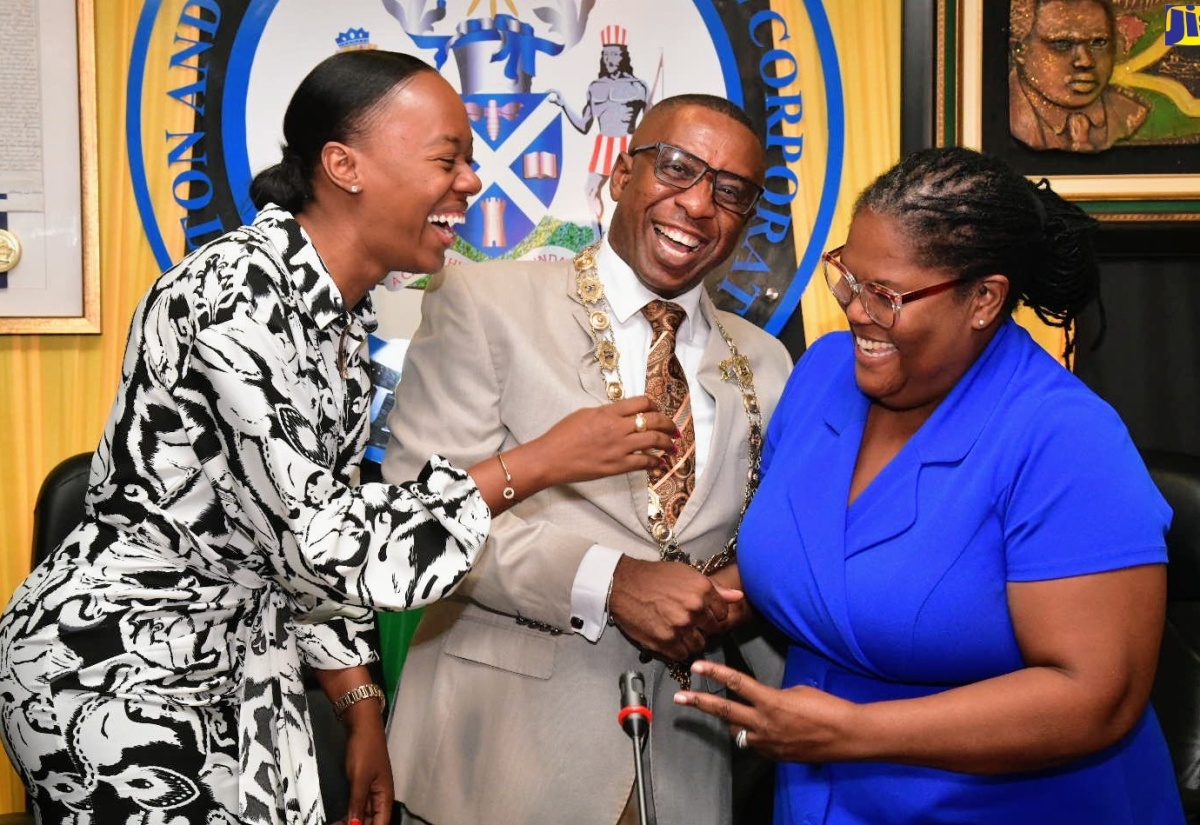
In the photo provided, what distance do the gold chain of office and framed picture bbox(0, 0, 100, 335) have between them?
1.33m

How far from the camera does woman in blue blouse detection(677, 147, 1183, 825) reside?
147 centimetres

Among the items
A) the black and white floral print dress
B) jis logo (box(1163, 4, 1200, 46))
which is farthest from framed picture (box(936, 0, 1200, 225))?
the black and white floral print dress

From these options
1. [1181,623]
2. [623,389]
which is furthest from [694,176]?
[1181,623]

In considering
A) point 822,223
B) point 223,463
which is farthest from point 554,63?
point 223,463

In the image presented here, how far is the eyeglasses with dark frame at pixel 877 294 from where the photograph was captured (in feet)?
5.33

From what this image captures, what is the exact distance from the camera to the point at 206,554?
1.56m

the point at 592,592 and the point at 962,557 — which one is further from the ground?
the point at 962,557

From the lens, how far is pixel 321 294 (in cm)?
161

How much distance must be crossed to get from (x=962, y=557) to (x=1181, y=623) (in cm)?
133

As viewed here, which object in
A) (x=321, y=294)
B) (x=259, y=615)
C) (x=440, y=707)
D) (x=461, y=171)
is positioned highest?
(x=461, y=171)

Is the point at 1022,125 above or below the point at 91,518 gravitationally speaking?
above

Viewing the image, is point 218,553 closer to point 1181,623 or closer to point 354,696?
point 354,696

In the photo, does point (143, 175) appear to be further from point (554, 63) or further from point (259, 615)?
point (259, 615)

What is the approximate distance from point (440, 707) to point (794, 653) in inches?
23.8
